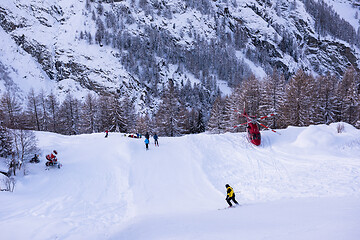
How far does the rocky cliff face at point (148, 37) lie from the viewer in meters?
72.6

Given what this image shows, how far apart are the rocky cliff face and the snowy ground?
55172 mm

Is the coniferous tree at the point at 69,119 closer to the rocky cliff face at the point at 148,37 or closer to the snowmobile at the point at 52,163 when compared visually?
the rocky cliff face at the point at 148,37

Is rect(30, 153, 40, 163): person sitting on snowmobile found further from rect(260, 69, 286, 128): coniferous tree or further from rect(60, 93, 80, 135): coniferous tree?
rect(260, 69, 286, 128): coniferous tree

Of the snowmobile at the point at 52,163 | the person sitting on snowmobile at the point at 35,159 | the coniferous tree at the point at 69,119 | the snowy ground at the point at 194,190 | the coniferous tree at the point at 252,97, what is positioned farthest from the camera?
the coniferous tree at the point at 69,119

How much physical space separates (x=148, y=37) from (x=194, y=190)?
97.9 meters

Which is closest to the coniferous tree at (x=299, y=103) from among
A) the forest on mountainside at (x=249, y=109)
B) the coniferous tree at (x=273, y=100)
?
the forest on mountainside at (x=249, y=109)

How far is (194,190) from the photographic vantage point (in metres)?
12.7

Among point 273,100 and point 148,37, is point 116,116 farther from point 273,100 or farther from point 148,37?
point 148,37

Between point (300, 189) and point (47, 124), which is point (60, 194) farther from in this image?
point (47, 124)

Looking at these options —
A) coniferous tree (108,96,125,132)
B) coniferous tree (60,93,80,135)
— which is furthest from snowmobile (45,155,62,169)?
coniferous tree (60,93,80,135)

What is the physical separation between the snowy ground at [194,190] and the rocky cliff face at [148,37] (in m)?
55.2

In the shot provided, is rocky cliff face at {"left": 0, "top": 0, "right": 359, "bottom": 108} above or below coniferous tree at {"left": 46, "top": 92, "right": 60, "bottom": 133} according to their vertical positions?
above

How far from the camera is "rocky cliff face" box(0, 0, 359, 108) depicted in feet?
238

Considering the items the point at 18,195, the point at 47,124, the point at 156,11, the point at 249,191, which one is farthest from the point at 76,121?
the point at 156,11
